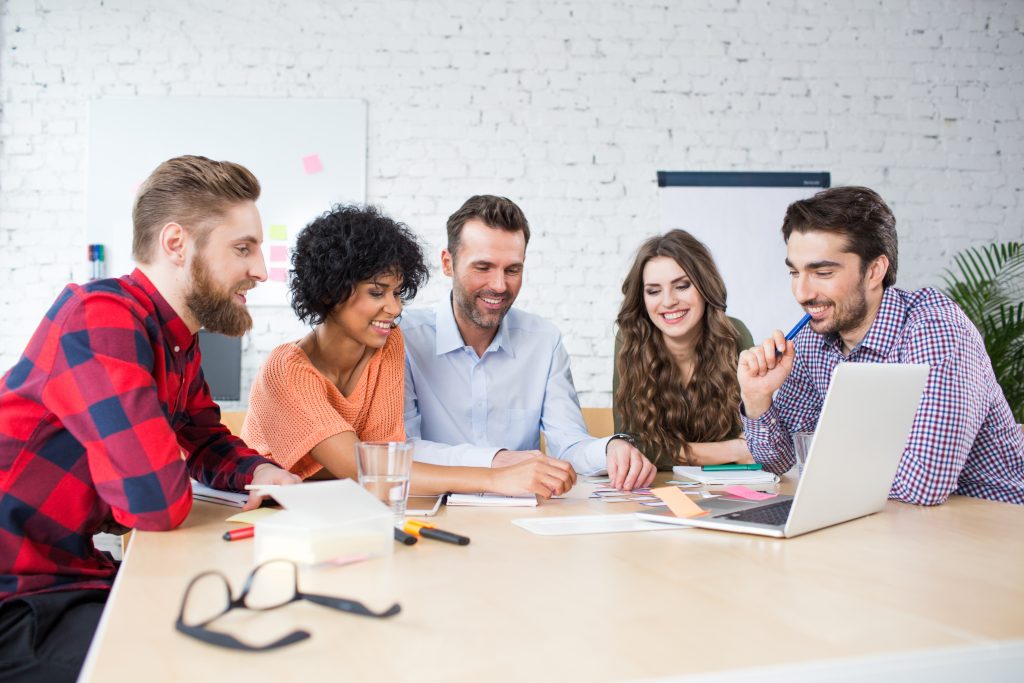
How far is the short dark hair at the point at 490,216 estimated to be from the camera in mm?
2084

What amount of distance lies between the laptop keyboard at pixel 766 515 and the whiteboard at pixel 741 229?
2.95 metres

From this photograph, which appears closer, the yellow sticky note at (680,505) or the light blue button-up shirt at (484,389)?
the yellow sticky note at (680,505)

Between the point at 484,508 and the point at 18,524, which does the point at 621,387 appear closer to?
A: the point at 484,508

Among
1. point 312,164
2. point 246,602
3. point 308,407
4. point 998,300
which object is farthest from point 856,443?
point 998,300

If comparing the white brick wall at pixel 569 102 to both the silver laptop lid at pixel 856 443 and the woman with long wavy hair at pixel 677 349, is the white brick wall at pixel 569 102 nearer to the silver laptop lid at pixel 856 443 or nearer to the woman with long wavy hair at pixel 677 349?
the woman with long wavy hair at pixel 677 349

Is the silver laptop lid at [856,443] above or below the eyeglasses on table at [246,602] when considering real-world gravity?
above

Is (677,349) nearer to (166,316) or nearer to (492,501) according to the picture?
(492,501)

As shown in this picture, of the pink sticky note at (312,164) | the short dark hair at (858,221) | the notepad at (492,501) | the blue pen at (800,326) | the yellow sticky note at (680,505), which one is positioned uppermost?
the pink sticky note at (312,164)

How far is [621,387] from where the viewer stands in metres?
2.46

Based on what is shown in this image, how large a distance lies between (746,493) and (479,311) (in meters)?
0.92

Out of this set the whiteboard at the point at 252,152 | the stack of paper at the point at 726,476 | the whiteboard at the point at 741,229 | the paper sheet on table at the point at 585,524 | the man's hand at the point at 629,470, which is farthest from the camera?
the whiteboard at the point at 741,229

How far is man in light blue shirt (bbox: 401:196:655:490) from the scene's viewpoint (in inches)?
82.2

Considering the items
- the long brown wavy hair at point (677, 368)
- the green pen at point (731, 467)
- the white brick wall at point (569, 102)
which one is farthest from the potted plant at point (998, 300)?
the green pen at point (731, 467)

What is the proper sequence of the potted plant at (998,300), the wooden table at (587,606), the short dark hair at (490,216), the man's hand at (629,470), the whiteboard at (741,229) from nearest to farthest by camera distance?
the wooden table at (587,606), the man's hand at (629,470), the short dark hair at (490,216), the potted plant at (998,300), the whiteboard at (741,229)
